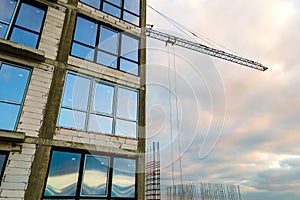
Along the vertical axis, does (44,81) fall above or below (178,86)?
below

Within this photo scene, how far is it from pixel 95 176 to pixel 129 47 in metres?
6.05

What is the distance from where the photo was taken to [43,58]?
264 inches

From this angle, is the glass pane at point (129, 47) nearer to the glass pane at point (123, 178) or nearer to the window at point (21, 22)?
the window at point (21, 22)

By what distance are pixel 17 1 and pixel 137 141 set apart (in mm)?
7020

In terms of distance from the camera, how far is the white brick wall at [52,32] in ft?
23.7

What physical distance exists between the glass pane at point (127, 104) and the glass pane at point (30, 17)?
401 cm

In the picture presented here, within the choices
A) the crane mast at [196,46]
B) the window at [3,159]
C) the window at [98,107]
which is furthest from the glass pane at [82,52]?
the crane mast at [196,46]

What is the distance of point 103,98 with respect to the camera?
307 inches

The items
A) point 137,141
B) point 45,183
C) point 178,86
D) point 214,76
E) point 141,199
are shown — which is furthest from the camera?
point 178,86

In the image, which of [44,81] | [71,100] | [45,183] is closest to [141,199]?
[45,183]

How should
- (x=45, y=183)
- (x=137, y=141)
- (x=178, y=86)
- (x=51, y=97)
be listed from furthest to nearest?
(x=178, y=86), (x=137, y=141), (x=51, y=97), (x=45, y=183)

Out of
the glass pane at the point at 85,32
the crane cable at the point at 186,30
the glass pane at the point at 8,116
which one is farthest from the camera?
the crane cable at the point at 186,30

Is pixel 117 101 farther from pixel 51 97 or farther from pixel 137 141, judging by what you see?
pixel 51 97

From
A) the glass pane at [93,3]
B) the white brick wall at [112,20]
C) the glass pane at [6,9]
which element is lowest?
the glass pane at [6,9]
